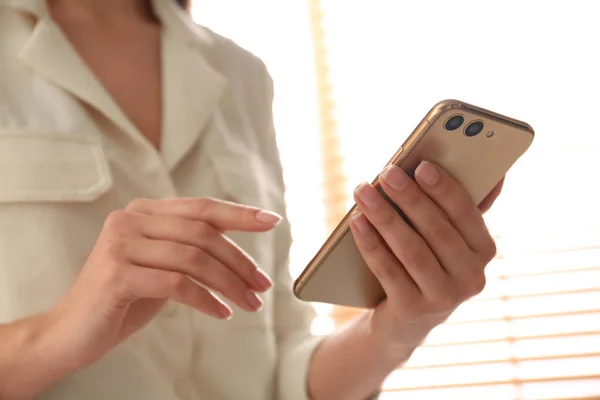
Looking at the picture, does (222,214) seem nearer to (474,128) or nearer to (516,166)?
(474,128)

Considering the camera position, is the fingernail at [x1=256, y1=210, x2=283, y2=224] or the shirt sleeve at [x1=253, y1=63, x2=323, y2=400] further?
the shirt sleeve at [x1=253, y1=63, x2=323, y2=400]

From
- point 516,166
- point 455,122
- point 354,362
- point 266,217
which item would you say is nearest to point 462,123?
point 455,122

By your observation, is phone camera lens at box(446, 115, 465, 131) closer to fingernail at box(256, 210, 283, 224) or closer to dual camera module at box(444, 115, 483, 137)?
dual camera module at box(444, 115, 483, 137)

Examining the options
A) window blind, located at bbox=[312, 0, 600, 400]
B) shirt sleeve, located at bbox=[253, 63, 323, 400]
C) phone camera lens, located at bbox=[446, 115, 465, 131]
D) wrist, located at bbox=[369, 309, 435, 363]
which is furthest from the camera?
window blind, located at bbox=[312, 0, 600, 400]

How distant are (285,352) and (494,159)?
344 millimetres

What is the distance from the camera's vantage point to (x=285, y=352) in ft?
2.37

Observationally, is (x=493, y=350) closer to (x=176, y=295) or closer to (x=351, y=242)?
(x=351, y=242)

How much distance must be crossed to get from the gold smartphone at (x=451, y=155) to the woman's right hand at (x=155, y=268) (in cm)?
7

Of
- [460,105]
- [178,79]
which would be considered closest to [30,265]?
[178,79]

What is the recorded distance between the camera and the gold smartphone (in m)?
0.44

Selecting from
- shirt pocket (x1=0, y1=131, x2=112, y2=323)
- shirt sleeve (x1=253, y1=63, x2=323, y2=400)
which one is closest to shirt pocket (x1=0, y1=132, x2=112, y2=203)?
shirt pocket (x1=0, y1=131, x2=112, y2=323)

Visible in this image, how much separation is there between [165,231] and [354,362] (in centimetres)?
26

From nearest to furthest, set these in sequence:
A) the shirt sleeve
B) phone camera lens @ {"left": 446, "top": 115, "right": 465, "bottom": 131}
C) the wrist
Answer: phone camera lens @ {"left": 446, "top": 115, "right": 465, "bottom": 131}, the wrist, the shirt sleeve

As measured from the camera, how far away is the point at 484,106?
3.82ft
